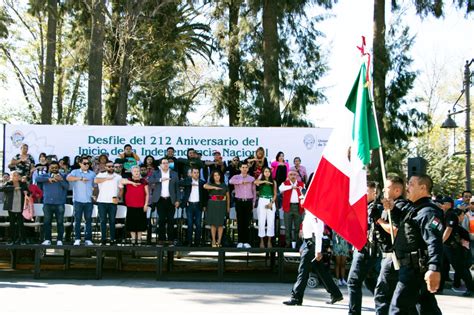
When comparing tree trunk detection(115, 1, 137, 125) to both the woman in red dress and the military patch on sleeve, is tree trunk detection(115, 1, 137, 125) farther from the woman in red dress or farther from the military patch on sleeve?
the military patch on sleeve

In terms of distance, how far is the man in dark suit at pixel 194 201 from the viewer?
42.8 feet

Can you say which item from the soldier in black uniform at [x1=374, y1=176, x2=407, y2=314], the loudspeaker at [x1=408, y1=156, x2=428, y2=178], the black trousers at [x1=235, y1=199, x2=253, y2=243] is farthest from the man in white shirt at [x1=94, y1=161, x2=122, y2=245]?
the soldier in black uniform at [x1=374, y1=176, x2=407, y2=314]

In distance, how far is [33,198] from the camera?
13539 mm

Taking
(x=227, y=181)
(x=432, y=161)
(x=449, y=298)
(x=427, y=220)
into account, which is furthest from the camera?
(x=432, y=161)

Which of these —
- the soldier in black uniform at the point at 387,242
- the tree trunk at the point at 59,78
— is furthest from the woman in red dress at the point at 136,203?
the tree trunk at the point at 59,78

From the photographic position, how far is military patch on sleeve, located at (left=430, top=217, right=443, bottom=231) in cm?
565

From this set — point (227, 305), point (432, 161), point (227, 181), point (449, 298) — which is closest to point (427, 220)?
point (227, 305)

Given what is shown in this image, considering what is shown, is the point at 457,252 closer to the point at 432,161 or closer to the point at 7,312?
the point at 7,312

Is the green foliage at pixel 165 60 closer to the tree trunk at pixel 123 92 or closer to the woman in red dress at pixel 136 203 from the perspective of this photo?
the tree trunk at pixel 123 92

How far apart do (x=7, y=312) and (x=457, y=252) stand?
8.27 m

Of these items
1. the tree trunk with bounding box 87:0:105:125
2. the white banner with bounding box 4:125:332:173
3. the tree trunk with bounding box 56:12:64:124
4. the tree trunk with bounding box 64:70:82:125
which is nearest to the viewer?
the white banner with bounding box 4:125:332:173

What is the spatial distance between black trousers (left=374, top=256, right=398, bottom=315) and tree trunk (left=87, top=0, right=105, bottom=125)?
14.7m

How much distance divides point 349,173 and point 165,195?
629 cm

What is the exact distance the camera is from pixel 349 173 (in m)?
7.42
